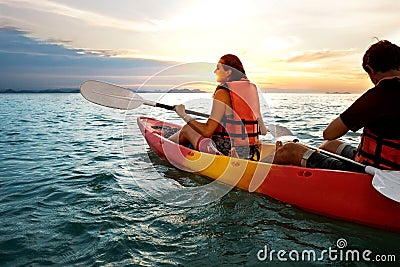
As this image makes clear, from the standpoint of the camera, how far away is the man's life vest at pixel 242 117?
416 centimetres

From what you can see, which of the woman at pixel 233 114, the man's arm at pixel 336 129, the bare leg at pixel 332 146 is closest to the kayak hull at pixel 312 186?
the woman at pixel 233 114

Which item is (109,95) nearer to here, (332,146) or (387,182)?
(332,146)

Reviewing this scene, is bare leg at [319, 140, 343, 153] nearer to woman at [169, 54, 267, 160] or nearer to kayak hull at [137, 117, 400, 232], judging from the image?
kayak hull at [137, 117, 400, 232]

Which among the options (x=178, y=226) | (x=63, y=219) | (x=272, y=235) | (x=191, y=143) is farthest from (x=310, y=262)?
(x=191, y=143)

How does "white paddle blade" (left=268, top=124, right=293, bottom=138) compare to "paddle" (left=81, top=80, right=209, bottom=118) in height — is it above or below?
below

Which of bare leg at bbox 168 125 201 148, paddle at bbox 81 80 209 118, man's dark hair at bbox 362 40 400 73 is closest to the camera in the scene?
man's dark hair at bbox 362 40 400 73

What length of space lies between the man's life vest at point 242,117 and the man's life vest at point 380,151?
4.69ft

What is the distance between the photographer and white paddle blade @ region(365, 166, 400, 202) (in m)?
2.67

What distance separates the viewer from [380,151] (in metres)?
3.01

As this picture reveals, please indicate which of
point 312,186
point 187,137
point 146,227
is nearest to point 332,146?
point 312,186

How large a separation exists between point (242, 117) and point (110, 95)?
110 inches

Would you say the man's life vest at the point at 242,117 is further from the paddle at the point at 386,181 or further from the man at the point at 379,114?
the paddle at the point at 386,181

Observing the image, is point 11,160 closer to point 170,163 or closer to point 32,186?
point 32,186

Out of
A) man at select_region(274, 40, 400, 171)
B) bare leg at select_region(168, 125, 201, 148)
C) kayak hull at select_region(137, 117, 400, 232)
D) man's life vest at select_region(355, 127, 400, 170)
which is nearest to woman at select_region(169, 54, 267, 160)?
kayak hull at select_region(137, 117, 400, 232)
